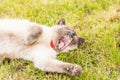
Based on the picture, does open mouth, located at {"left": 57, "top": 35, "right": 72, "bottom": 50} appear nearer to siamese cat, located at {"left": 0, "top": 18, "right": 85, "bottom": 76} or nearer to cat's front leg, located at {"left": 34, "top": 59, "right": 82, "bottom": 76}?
siamese cat, located at {"left": 0, "top": 18, "right": 85, "bottom": 76}

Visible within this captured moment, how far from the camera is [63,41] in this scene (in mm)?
5527

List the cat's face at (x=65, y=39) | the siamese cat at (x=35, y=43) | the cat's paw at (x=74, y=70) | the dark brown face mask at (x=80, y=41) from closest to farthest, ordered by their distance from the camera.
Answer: the cat's paw at (x=74, y=70) < the siamese cat at (x=35, y=43) < the cat's face at (x=65, y=39) < the dark brown face mask at (x=80, y=41)

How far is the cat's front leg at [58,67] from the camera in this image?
4816mm

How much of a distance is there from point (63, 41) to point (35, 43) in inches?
16.9

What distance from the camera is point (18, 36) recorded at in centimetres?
531

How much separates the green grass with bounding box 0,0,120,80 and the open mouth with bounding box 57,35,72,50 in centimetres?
11

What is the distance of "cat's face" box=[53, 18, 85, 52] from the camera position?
5.45 meters

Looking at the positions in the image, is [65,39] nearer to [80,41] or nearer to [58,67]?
[80,41]

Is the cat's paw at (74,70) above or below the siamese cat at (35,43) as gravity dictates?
below

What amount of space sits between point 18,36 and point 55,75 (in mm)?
736

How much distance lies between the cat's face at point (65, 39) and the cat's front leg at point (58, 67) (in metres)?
0.39


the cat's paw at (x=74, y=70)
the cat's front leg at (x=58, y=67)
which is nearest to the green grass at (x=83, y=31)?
the cat's front leg at (x=58, y=67)

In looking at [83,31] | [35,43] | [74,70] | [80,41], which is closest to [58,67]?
[74,70]

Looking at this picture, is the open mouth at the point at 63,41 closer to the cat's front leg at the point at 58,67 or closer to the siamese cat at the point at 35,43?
the siamese cat at the point at 35,43
